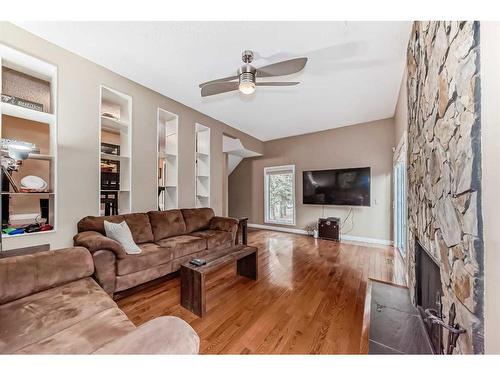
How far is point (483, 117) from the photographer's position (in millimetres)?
750

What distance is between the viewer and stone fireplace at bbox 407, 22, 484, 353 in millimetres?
793

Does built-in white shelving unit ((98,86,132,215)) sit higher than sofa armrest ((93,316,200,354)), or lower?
higher

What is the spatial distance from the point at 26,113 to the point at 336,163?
5299 millimetres

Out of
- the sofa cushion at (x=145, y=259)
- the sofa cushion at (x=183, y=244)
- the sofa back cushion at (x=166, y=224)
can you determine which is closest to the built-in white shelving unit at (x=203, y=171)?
the sofa back cushion at (x=166, y=224)

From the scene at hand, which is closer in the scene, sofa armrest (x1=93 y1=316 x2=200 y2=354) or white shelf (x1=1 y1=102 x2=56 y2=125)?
sofa armrest (x1=93 y1=316 x2=200 y2=354)

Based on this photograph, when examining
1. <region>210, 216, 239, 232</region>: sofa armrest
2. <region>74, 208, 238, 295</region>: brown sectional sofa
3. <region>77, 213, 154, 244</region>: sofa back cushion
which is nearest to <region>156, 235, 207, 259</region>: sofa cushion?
<region>74, 208, 238, 295</region>: brown sectional sofa

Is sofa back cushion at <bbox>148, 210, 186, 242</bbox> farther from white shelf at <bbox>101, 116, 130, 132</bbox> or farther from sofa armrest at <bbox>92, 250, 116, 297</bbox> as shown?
white shelf at <bbox>101, 116, 130, 132</bbox>

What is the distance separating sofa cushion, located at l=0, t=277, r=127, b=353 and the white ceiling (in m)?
2.33

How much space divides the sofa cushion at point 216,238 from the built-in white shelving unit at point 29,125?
1.76 meters

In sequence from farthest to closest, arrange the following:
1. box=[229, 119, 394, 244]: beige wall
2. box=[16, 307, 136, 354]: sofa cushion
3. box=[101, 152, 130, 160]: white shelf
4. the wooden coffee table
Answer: box=[229, 119, 394, 244]: beige wall, box=[101, 152, 130, 160]: white shelf, the wooden coffee table, box=[16, 307, 136, 354]: sofa cushion

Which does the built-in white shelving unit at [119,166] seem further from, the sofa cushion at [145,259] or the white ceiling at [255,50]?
the sofa cushion at [145,259]

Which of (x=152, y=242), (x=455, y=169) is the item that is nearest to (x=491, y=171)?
(x=455, y=169)

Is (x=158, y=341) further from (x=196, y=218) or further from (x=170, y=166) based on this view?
(x=170, y=166)

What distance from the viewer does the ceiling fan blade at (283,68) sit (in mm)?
1859
